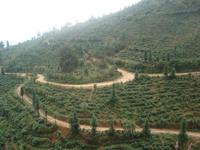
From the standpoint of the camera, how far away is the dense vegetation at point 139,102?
57.9m

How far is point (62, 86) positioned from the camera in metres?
79.8

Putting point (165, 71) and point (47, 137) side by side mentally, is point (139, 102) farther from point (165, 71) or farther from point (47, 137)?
point (47, 137)

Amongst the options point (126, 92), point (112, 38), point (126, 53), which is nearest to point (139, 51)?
point (126, 53)

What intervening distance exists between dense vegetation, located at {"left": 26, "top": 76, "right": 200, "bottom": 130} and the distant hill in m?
11.0

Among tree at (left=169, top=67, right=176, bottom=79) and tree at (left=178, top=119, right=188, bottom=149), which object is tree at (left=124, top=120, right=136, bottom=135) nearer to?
tree at (left=178, top=119, right=188, bottom=149)

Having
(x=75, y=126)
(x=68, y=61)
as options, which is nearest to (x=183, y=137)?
(x=75, y=126)

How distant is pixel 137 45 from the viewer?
104 m

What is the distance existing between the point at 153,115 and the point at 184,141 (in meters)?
10.7

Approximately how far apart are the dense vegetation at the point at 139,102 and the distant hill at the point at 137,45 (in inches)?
431

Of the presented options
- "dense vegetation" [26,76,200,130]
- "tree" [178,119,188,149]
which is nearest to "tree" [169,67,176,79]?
"dense vegetation" [26,76,200,130]

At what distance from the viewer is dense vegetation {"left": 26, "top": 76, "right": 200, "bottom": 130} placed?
190ft

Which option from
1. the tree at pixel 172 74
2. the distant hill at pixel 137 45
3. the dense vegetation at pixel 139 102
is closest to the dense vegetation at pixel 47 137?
the dense vegetation at pixel 139 102

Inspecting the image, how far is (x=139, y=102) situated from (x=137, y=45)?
4263 centimetres

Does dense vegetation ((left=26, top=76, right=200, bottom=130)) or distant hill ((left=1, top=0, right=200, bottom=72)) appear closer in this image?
dense vegetation ((left=26, top=76, right=200, bottom=130))
